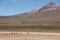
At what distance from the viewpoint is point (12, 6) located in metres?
2.94

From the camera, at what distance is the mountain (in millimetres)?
2818

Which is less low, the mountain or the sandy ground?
the mountain

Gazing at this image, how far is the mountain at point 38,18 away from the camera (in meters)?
2.82

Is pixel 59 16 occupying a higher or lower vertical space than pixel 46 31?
higher

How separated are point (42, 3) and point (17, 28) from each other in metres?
0.57

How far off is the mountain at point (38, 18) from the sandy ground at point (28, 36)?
0.15 m

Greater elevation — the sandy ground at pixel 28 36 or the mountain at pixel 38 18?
the mountain at pixel 38 18

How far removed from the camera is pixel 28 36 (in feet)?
9.21

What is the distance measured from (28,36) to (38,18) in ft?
1.09

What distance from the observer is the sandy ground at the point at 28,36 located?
2766 mm

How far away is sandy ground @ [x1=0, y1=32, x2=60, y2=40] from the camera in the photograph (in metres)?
2.77

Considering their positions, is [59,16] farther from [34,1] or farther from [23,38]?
[23,38]

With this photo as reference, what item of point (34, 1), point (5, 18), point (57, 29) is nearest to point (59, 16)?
point (57, 29)

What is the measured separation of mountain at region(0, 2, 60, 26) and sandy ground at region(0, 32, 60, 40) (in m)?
0.15
